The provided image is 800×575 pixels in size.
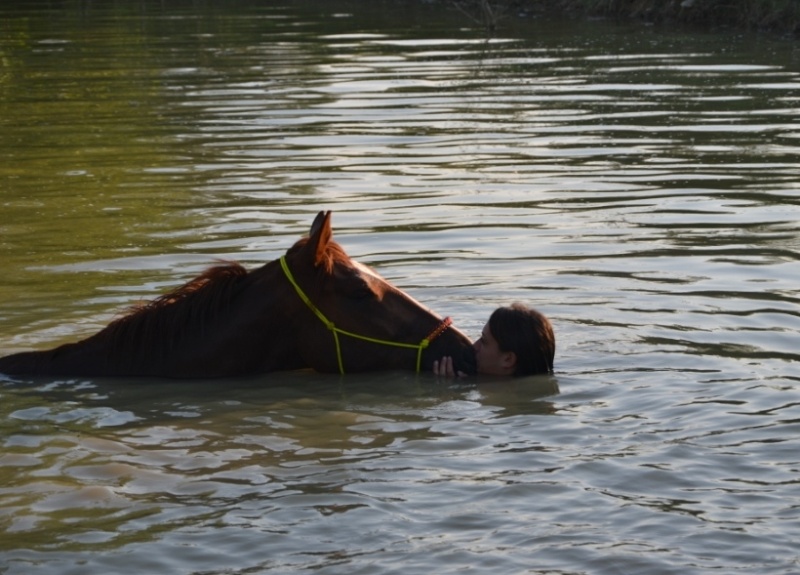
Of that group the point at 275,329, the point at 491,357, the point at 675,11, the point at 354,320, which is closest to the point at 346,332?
the point at 354,320

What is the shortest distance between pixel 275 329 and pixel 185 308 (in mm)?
497

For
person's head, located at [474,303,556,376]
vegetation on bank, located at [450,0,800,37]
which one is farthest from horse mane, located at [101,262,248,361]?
vegetation on bank, located at [450,0,800,37]

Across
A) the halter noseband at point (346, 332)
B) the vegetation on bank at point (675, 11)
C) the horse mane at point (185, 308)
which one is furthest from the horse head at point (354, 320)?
the vegetation on bank at point (675, 11)

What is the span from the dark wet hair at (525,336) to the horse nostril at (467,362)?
0.58 feet

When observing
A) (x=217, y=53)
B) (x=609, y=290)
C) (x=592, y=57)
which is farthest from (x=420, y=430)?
(x=217, y=53)

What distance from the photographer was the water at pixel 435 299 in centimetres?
589

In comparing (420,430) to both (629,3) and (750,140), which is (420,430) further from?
(629,3)

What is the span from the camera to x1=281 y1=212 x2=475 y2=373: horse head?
295 inches

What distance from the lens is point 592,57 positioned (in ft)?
73.3

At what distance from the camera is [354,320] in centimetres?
758

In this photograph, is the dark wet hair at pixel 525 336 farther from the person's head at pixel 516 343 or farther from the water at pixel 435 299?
the water at pixel 435 299

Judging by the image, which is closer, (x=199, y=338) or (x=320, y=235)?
(x=320, y=235)

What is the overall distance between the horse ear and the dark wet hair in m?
0.98

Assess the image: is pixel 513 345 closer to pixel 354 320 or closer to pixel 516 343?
pixel 516 343
